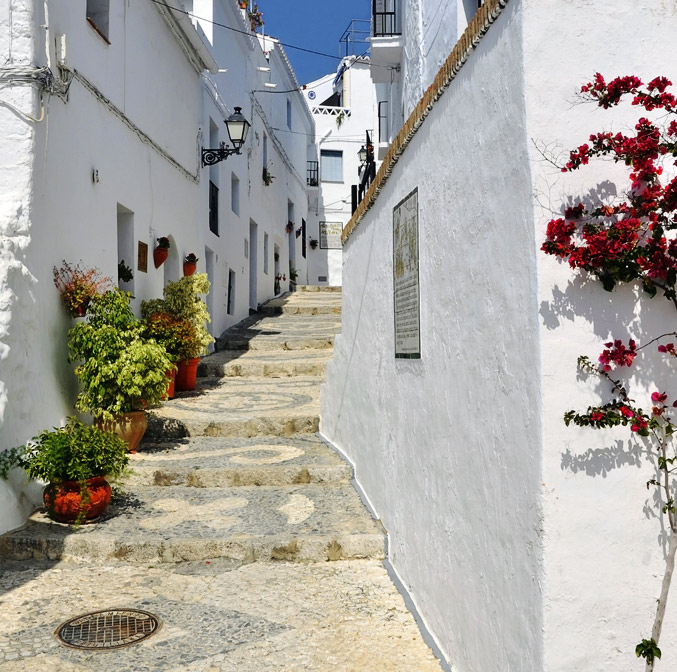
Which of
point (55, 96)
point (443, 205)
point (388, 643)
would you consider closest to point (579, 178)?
point (443, 205)

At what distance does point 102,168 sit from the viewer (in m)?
7.74

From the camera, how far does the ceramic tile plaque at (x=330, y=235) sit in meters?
26.0

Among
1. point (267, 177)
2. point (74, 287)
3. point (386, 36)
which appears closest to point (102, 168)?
point (74, 287)

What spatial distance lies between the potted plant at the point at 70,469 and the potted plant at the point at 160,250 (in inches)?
178

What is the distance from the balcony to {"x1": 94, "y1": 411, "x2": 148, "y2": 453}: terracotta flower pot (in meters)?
7.26

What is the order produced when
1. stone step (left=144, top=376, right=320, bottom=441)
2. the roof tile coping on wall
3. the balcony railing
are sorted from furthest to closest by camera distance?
1. the balcony railing
2. stone step (left=144, top=376, right=320, bottom=441)
3. the roof tile coping on wall

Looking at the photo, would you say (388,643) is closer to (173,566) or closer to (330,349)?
(173,566)

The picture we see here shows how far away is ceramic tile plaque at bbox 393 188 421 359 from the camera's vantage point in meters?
4.07

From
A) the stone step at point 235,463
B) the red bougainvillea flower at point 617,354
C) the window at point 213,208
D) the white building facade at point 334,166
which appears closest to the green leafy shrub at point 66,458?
the stone step at point 235,463

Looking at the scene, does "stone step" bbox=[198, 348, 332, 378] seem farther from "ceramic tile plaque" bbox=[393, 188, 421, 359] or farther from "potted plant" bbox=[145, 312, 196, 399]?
"ceramic tile plaque" bbox=[393, 188, 421, 359]

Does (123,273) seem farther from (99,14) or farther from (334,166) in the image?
(334,166)

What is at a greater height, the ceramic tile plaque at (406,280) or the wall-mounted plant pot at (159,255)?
the wall-mounted plant pot at (159,255)

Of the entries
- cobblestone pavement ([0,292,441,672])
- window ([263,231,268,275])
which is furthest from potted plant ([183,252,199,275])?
window ([263,231,268,275])

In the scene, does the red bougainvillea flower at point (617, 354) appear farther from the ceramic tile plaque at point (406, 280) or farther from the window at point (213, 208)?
the window at point (213, 208)
